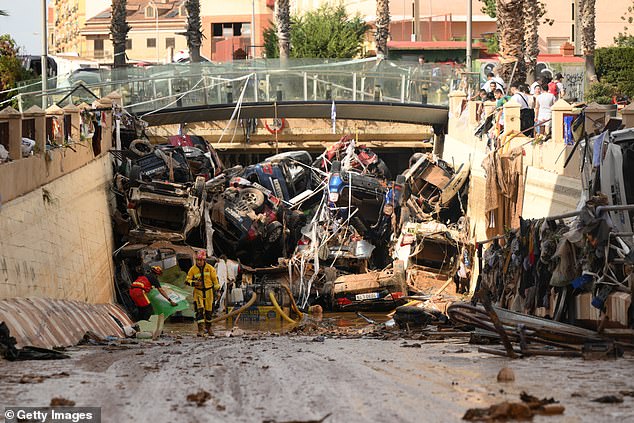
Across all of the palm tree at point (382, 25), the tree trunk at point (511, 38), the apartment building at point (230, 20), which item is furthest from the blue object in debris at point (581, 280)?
the apartment building at point (230, 20)

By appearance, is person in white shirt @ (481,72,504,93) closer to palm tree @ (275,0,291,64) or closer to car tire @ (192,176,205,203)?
car tire @ (192,176,205,203)

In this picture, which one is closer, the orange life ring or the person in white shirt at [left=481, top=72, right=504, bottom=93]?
the person in white shirt at [left=481, top=72, right=504, bottom=93]

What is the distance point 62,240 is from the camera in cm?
2281

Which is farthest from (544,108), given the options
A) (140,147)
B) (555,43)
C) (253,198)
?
(555,43)

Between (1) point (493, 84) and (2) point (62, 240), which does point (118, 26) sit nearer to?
(1) point (493, 84)

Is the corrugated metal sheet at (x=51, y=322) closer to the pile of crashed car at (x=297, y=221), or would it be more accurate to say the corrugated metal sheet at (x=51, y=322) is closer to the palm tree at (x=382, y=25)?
the pile of crashed car at (x=297, y=221)

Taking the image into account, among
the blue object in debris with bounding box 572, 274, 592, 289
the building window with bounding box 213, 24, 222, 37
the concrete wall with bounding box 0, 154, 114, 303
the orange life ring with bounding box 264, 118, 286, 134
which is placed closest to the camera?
the blue object in debris with bounding box 572, 274, 592, 289

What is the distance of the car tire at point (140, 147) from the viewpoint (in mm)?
34222

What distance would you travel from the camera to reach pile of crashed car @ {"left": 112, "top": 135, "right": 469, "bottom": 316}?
102 feet

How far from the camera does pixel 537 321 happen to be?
1482cm

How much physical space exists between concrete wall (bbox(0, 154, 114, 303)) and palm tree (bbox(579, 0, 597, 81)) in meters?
30.7

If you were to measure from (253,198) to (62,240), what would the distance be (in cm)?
1196

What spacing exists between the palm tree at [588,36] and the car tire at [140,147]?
88.4 feet

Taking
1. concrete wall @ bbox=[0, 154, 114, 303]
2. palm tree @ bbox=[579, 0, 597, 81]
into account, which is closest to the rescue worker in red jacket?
concrete wall @ bbox=[0, 154, 114, 303]
